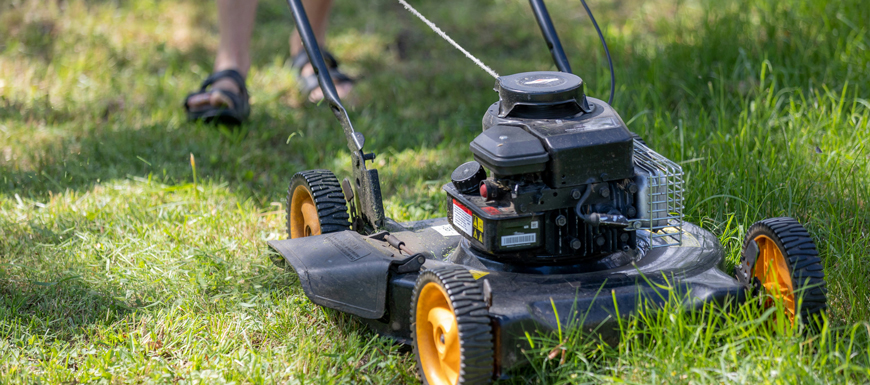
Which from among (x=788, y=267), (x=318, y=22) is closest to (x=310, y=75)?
(x=318, y=22)

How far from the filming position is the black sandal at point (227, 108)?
11.3 feet

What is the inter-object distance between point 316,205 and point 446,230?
357 millimetres

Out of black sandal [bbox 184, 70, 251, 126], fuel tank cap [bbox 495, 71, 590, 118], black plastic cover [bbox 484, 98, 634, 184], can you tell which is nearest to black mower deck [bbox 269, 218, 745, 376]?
black plastic cover [bbox 484, 98, 634, 184]

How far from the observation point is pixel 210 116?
3441 mm

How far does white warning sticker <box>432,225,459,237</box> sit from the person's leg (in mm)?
1593

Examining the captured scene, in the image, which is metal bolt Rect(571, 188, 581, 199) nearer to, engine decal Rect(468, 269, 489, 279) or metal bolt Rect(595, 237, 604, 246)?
metal bolt Rect(595, 237, 604, 246)

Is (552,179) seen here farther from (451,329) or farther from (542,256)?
(451,329)

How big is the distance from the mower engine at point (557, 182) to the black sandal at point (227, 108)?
1809 millimetres

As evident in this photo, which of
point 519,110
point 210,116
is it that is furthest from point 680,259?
point 210,116

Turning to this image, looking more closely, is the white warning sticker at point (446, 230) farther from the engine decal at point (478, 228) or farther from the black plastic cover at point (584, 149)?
the black plastic cover at point (584, 149)

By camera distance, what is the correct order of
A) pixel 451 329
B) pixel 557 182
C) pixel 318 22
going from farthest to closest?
pixel 318 22, pixel 557 182, pixel 451 329

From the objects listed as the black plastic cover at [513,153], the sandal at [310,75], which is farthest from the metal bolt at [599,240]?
the sandal at [310,75]

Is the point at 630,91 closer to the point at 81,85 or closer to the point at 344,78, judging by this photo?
the point at 344,78

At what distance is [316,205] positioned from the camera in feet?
7.31
